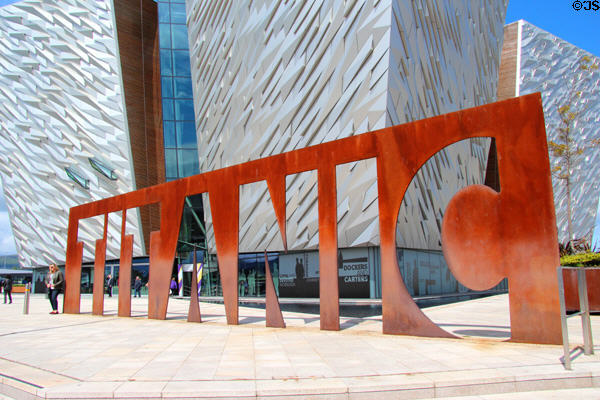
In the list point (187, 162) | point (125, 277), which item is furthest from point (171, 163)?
point (125, 277)

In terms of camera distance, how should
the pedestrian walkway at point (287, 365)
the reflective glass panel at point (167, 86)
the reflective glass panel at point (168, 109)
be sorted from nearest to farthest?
the pedestrian walkway at point (287, 365)
the reflective glass panel at point (168, 109)
the reflective glass panel at point (167, 86)

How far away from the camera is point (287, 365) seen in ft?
A: 18.3

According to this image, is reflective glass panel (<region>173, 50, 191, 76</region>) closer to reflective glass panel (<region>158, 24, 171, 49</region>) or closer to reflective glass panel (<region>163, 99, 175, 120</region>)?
reflective glass panel (<region>158, 24, 171, 49</region>)

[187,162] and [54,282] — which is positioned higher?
[187,162]

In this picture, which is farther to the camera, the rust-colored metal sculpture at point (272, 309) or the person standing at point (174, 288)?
the person standing at point (174, 288)

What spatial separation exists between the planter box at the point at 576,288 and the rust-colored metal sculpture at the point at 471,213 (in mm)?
3506

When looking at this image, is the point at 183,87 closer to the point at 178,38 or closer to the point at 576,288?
the point at 178,38

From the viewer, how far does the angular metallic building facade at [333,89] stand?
16.7 meters

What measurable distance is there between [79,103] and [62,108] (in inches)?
55.7

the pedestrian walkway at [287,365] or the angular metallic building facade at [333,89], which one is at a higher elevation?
the angular metallic building facade at [333,89]

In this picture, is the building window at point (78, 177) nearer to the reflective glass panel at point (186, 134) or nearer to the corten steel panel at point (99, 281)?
the reflective glass panel at point (186, 134)

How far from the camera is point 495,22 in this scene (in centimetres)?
3088

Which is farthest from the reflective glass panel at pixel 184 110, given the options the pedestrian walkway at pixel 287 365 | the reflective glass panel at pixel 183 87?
the pedestrian walkway at pixel 287 365

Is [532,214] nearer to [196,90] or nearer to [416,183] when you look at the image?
[416,183]
